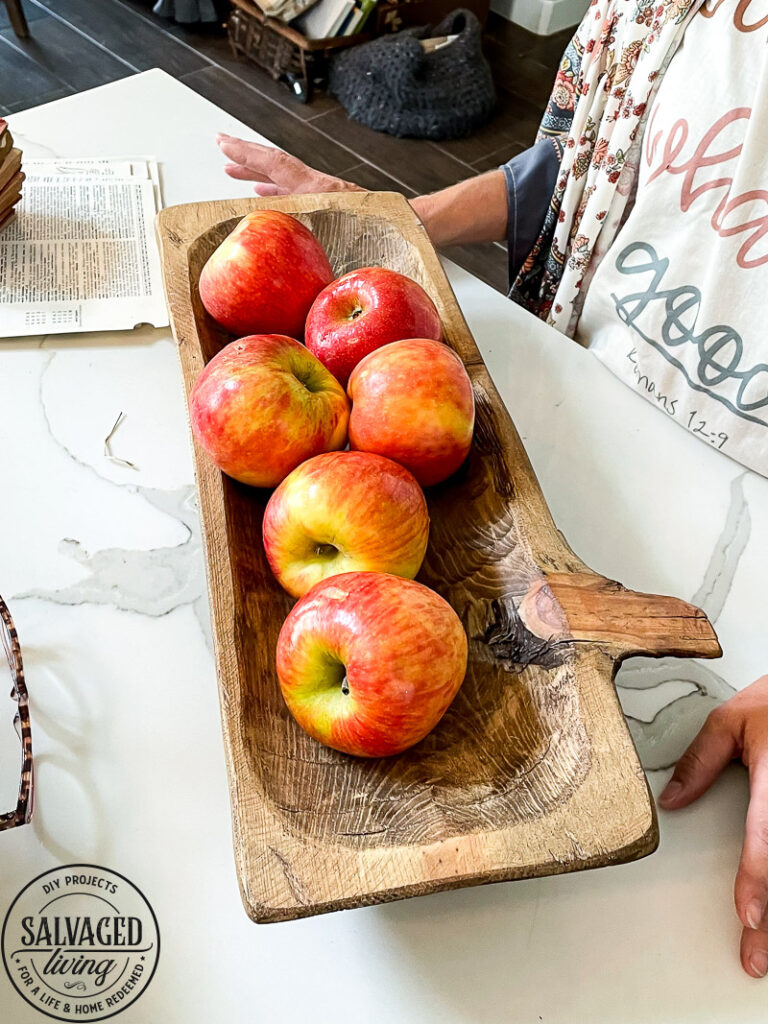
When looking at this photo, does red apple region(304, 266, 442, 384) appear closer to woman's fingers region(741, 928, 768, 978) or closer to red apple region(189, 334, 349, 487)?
red apple region(189, 334, 349, 487)

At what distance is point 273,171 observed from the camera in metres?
1.04

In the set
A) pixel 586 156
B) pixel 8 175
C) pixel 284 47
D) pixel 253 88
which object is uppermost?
pixel 586 156

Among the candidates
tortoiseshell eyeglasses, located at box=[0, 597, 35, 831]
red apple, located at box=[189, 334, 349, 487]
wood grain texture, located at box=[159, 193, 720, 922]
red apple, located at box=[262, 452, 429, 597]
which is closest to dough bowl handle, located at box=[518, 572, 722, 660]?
wood grain texture, located at box=[159, 193, 720, 922]

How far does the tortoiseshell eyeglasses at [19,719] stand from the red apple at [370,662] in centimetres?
17

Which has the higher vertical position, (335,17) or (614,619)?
(614,619)

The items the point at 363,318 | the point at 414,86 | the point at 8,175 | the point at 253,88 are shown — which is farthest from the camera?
the point at 253,88

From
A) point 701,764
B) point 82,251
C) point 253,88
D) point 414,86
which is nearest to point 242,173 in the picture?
point 82,251

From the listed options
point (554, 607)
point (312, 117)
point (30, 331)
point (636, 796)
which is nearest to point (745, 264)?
point (554, 607)

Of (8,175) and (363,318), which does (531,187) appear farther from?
(8,175)

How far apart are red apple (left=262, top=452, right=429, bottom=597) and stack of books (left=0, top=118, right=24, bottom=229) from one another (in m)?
0.57

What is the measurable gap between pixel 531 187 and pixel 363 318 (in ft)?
1.60

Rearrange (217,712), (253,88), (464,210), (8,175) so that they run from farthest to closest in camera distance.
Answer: (253,88)
(464,210)
(8,175)
(217,712)

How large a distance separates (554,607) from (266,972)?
0.29m

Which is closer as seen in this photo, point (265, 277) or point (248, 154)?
point (265, 277)
